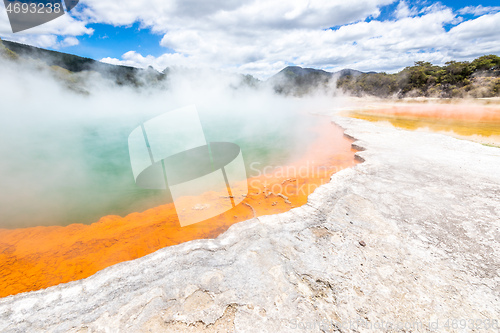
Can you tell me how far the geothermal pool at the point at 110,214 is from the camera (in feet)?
10.9

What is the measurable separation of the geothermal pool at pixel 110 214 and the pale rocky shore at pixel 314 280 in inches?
41.3

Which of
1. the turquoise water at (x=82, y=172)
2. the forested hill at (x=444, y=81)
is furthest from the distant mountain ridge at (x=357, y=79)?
the turquoise water at (x=82, y=172)

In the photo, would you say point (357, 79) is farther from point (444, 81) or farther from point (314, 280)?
point (314, 280)

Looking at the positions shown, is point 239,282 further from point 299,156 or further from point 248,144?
point 248,144

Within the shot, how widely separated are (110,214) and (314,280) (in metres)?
4.99

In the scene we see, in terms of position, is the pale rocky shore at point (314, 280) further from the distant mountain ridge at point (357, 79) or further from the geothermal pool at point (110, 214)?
the distant mountain ridge at point (357, 79)

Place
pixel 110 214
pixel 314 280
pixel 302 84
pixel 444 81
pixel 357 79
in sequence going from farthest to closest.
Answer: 1. pixel 302 84
2. pixel 357 79
3. pixel 444 81
4. pixel 110 214
5. pixel 314 280

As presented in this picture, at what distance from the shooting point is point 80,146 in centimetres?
1091

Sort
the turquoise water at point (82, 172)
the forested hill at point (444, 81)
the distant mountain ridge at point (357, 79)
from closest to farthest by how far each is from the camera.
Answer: the turquoise water at point (82, 172)
the forested hill at point (444, 81)
the distant mountain ridge at point (357, 79)

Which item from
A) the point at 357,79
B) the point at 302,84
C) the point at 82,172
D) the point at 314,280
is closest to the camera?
the point at 314,280

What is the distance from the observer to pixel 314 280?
2.23m

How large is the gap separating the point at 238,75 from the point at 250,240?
51.1 m

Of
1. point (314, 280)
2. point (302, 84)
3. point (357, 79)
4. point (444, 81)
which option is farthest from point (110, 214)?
point (302, 84)

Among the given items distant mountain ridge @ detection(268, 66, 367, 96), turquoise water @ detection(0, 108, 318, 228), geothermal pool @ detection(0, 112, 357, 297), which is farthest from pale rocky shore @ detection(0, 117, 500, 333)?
distant mountain ridge @ detection(268, 66, 367, 96)
